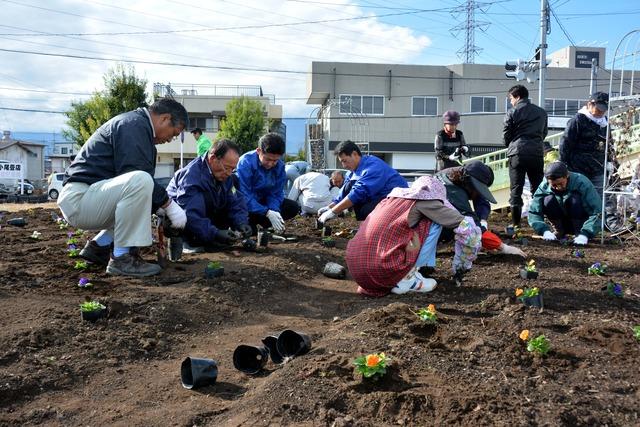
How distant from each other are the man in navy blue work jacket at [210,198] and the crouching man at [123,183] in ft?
2.76

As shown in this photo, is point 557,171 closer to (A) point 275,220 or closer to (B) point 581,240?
(B) point 581,240

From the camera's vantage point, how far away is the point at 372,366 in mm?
2275

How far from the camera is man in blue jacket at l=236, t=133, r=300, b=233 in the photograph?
6110 millimetres

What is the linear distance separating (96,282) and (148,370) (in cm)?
160

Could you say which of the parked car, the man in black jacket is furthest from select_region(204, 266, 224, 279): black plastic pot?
the parked car

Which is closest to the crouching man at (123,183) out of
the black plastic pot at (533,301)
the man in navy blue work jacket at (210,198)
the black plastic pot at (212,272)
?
the black plastic pot at (212,272)

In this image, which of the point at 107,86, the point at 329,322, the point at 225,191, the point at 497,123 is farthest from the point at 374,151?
the point at 329,322

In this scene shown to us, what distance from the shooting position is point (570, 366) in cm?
246

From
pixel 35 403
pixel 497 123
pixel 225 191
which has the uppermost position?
pixel 497 123

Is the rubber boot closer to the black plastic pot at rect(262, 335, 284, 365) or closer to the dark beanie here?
the dark beanie

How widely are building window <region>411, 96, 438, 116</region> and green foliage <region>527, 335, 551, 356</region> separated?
32518mm

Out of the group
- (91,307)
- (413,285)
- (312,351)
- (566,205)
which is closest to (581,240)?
(566,205)

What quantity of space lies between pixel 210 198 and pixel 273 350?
304cm

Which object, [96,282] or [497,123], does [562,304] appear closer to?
[96,282]
